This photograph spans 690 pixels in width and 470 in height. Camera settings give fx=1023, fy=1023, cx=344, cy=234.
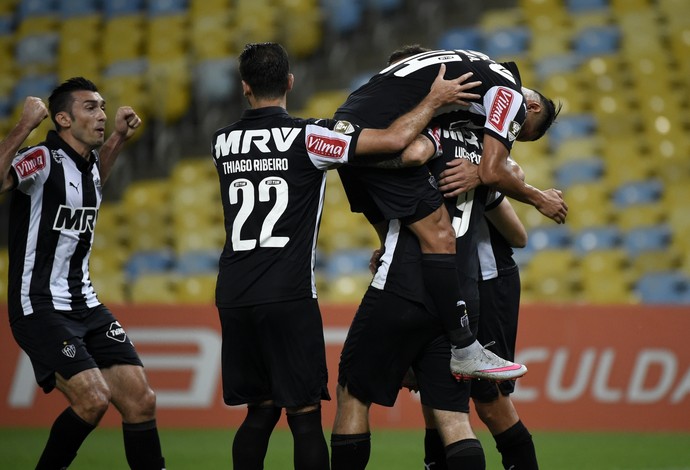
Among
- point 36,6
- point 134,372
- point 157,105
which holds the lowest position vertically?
point 134,372

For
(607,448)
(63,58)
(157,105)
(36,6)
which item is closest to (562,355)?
(607,448)

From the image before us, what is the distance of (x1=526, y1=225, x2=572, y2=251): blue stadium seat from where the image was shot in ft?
34.8

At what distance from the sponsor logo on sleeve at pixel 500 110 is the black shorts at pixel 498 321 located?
3.29ft

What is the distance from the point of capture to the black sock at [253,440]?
182 inches

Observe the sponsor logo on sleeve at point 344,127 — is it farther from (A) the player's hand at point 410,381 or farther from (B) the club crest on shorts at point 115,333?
(B) the club crest on shorts at point 115,333

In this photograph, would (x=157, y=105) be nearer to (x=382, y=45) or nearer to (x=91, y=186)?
(x=382, y=45)

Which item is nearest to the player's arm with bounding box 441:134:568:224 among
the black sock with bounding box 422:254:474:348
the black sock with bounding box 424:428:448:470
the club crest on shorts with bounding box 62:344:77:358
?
the black sock with bounding box 422:254:474:348

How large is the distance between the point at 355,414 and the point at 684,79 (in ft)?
28.3

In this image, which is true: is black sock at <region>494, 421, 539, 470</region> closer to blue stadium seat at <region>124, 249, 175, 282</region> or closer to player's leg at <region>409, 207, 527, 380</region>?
player's leg at <region>409, 207, 527, 380</region>

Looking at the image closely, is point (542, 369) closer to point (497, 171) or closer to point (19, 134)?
point (497, 171)

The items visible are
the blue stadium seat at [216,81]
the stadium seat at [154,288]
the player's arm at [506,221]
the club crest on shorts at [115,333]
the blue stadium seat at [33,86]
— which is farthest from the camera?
the blue stadium seat at [33,86]

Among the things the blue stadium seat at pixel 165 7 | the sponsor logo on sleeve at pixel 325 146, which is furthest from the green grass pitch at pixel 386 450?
the blue stadium seat at pixel 165 7

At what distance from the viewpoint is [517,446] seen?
199 inches

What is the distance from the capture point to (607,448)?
7.87 metres
